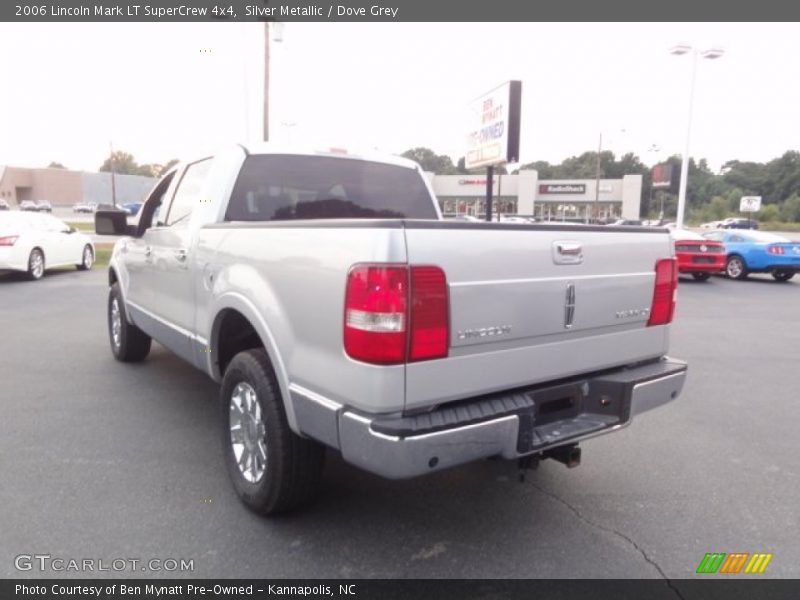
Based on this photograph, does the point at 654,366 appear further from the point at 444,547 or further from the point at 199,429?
the point at 199,429

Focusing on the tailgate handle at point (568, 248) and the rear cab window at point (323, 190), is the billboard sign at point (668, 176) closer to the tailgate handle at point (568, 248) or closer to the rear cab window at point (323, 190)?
the rear cab window at point (323, 190)

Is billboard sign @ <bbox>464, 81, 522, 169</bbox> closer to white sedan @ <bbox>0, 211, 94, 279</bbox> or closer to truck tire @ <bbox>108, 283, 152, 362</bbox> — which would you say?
truck tire @ <bbox>108, 283, 152, 362</bbox>

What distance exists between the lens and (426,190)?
4.92 m

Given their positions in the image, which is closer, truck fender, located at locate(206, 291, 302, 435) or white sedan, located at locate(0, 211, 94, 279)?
truck fender, located at locate(206, 291, 302, 435)

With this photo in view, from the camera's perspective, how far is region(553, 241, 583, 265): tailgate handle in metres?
2.76

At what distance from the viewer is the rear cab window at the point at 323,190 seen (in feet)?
13.0

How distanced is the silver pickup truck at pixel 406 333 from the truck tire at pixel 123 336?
6.82ft

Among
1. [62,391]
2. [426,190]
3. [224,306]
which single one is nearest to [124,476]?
[224,306]

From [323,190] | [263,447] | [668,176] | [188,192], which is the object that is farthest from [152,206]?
[668,176]

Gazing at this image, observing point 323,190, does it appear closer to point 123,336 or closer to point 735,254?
point 123,336

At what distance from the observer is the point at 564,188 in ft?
207

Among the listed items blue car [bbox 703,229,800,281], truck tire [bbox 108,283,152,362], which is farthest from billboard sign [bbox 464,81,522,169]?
blue car [bbox 703,229,800,281]

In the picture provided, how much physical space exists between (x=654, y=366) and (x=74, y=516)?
3.24 meters

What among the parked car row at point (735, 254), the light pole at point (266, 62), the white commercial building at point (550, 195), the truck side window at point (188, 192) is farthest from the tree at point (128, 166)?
the truck side window at point (188, 192)
